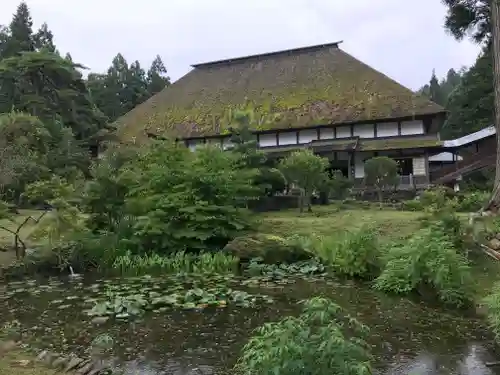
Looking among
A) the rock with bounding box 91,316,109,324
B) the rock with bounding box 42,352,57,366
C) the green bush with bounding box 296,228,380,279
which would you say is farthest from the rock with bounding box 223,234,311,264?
the rock with bounding box 42,352,57,366

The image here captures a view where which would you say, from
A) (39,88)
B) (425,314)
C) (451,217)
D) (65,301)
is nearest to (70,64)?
(39,88)

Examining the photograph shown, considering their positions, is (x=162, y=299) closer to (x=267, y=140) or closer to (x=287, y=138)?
(x=287, y=138)

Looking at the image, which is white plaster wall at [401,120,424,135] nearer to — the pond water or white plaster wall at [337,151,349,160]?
white plaster wall at [337,151,349,160]

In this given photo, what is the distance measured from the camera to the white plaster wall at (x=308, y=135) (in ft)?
101

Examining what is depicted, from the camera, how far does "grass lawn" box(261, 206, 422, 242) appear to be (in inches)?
560

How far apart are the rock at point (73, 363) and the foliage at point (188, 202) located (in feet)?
27.3

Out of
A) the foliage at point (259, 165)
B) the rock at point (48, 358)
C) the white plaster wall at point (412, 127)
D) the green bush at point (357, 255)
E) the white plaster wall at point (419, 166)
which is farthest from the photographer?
the white plaster wall at point (412, 127)

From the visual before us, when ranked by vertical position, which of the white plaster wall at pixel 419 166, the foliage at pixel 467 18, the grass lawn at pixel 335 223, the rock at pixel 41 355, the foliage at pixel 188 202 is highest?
the foliage at pixel 467 18

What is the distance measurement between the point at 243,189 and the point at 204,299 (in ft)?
21.7

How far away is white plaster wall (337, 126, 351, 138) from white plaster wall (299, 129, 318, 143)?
1408 millimetres

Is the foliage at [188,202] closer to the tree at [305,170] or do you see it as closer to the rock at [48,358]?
the tree at [305,170]

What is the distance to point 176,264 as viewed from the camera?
13.8m

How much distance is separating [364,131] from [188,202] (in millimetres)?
17662

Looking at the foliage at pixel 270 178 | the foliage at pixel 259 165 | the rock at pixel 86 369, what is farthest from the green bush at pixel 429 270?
the foliage at pixel 270 178
